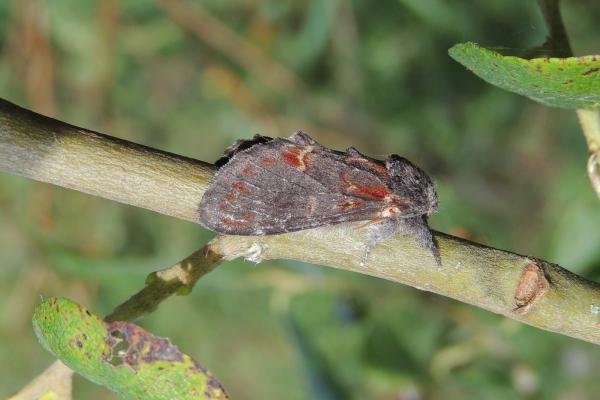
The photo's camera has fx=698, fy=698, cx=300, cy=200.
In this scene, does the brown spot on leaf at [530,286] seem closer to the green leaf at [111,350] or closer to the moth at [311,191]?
the moth at [311,191]

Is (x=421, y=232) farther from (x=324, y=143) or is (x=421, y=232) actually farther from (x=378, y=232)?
(x=324, y=143)

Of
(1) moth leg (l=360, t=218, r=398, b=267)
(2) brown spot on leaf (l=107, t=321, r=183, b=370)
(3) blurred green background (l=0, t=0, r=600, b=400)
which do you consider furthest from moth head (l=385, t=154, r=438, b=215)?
(3) blurred green background (l=0, t=0, r=600, b=400)

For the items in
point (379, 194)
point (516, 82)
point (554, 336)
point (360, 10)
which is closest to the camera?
point (516, 82)

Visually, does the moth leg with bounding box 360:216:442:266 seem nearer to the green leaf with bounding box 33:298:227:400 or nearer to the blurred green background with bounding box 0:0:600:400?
the green leaf with bounding box 33:298:227:400

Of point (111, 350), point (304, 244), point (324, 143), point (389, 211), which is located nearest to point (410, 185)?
point (389, 211)

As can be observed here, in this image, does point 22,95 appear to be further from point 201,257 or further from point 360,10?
point 201,257

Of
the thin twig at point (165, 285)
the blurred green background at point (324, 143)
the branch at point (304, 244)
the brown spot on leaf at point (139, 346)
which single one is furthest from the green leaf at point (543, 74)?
the blurred green background at point (324, 143)

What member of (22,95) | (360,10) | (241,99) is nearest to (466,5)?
(360,10)
